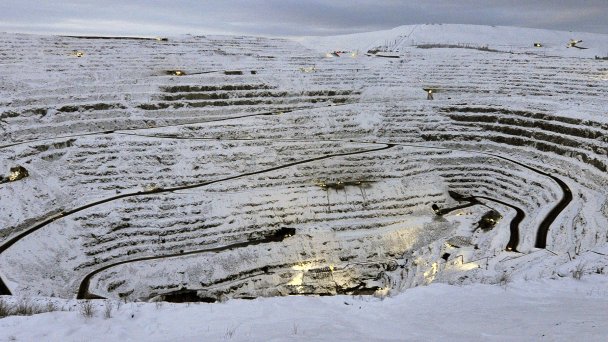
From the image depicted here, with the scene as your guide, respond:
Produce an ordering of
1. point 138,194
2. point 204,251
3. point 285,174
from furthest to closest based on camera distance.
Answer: point 285,174 < point 138,194 < point 204,251

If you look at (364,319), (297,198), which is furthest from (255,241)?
(364,319)

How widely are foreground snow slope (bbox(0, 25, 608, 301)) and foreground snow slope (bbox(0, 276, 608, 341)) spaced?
3.58m

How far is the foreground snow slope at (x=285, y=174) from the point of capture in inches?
1059

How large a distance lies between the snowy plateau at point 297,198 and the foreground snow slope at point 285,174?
0.60 ft

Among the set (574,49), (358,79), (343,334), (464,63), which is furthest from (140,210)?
(574,49)

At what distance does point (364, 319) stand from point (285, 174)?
28.4m

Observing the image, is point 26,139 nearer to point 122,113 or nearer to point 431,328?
point 122,113

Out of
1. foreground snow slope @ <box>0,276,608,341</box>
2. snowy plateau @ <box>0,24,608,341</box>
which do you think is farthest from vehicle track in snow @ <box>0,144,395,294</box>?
foreground snow slope @ <box>0,276,608,341</box>

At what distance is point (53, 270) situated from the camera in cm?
2589

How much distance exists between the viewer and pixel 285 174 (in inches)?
1494

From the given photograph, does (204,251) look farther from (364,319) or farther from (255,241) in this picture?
(364,319)

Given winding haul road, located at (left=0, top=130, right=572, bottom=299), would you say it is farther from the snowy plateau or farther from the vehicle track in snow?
the snowy plateau

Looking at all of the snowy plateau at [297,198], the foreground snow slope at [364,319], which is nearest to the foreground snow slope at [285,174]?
the snowy plateau at [297,198]

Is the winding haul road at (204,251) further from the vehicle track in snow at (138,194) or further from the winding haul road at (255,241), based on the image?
the vehicle track in snow at (138,194)
